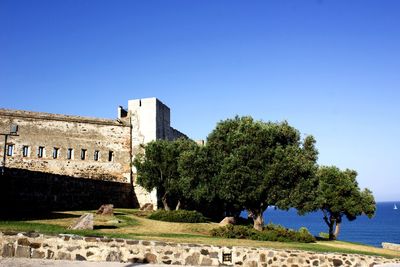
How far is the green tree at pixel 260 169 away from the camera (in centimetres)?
3456

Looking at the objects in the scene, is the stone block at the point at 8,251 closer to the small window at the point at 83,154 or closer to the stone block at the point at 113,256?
the stone block at the point at 113,256

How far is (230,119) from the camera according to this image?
3819 cm

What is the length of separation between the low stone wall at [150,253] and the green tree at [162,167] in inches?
915

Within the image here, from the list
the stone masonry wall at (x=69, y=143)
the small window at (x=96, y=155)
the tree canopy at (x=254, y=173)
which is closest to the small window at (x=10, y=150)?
the stone masonry wall at (x=69, y=143)

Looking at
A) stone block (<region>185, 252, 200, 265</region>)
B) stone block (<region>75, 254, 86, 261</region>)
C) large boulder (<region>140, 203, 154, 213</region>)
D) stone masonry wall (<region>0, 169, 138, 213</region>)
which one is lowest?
stone block (<region>185, 252, 200, 265</region>)

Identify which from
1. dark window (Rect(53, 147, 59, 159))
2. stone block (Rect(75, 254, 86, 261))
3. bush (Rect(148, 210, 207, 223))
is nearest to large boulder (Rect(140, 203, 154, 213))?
bush (Rect(148, 210, 207, 223))

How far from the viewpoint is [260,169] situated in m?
35.0

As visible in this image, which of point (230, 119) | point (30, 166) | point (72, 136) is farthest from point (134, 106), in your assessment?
point (230, 119)

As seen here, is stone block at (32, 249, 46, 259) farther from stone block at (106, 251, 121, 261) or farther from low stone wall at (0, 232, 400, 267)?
stone block at (106, 251, 121, 261)

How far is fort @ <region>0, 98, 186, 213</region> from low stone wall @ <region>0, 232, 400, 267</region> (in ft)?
72.4

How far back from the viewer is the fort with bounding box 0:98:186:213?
4178 centimetres

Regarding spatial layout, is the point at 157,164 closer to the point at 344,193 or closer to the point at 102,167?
the point at 102,167

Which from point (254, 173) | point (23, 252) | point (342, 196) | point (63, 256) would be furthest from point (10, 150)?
point (342, 196)

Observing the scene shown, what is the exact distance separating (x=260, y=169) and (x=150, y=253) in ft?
57.3
